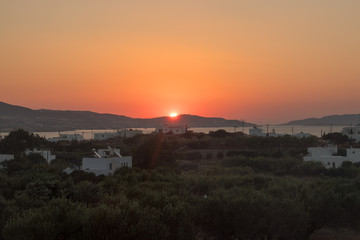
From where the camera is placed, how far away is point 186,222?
14922mm

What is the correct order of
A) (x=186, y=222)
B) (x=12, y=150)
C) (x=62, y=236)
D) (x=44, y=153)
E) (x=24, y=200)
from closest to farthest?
1. (x=62, y=236)
2. (x=186, y=222)
3. (x=24, y=200)
4. (x=44, y=153)
5. (x=12, y=150)

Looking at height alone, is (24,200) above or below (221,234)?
above

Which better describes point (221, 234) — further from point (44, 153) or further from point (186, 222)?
point (44, 153)

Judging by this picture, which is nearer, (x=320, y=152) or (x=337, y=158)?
(x=337, y=158)

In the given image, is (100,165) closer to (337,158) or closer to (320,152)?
(337,158)

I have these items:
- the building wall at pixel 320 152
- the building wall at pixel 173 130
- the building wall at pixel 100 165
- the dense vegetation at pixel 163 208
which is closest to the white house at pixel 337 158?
the building wall at pixel 320 152

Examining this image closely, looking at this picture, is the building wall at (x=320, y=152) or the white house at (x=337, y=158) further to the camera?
the building wall at (x=320, y=152)

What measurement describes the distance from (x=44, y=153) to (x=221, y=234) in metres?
35.9

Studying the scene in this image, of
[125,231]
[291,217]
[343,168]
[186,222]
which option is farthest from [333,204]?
[343,168]

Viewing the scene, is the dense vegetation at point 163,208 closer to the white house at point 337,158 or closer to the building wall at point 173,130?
the white house at point 337,158

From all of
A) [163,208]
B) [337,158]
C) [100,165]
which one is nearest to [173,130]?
[337,158]

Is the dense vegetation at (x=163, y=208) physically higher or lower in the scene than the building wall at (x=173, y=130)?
lower

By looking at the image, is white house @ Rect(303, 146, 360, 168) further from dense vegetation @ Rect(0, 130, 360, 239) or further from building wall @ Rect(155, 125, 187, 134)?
building wall @ Rect(155, 125, 187, 134)

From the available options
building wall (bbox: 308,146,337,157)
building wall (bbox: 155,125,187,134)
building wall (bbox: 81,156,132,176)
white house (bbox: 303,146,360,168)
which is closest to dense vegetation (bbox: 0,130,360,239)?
building wall (bbox: 81,156,132,176)
